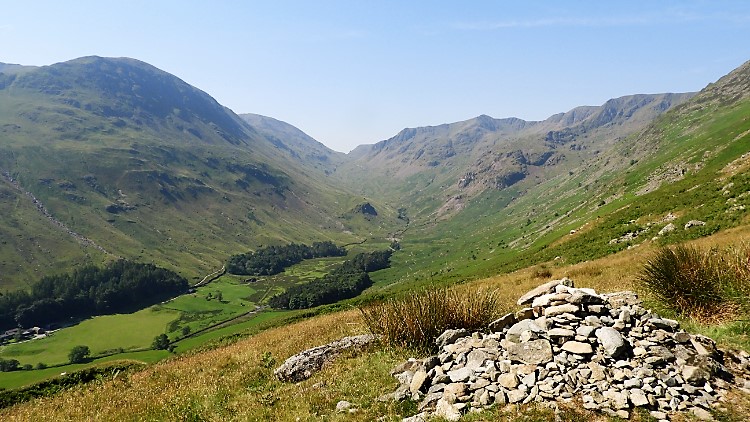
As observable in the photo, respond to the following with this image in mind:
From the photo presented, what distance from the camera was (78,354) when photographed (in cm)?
15200

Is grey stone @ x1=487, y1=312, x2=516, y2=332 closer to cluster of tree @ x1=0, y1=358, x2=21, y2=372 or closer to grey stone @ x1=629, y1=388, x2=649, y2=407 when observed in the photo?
grey stone @ x1=629, y1=388, x2=649, y2=407

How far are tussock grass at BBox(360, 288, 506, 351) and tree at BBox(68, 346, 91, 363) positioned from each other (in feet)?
600

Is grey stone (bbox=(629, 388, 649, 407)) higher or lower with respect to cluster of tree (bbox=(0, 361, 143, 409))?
higher

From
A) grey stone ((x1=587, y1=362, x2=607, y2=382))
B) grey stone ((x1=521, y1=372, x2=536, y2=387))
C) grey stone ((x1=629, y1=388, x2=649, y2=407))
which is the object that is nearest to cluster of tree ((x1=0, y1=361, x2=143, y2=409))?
grey stone ((x1=521, y1=372, x2=536, y2=387))

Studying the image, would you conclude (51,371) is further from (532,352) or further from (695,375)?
(695,375)

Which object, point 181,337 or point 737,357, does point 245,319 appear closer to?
point 181,337

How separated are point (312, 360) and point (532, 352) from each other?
27.9 ft

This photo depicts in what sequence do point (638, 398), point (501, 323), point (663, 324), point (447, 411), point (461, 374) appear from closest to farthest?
1. point (638, 398)
2. point (447, 411)
3. point (461, 374)
4. point (663, 324)
5. point (501, 323)

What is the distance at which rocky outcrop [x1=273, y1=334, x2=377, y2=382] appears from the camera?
49.1 feet

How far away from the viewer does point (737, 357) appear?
10.3 metres

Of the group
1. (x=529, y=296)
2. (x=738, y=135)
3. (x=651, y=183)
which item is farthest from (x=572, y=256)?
(x=738, y=135)

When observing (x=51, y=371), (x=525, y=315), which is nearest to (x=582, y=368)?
(x=525, y=315)

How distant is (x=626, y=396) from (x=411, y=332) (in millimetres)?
7311

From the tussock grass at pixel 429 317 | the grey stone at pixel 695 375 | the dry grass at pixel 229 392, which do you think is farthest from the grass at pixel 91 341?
the grey stone at pixel 695 375
